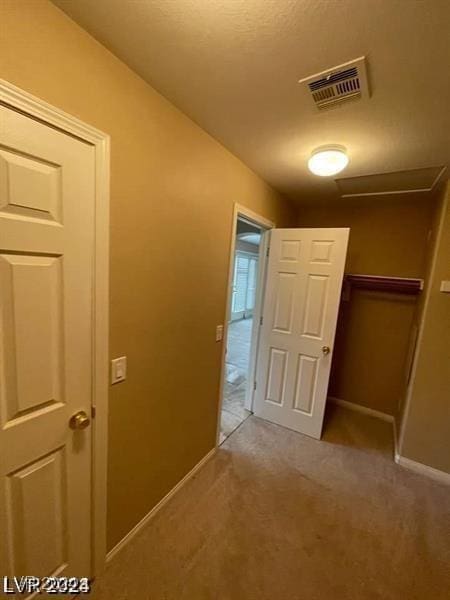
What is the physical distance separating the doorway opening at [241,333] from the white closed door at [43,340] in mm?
1203

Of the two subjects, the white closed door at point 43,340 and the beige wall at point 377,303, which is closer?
the white closed door at point 43,340

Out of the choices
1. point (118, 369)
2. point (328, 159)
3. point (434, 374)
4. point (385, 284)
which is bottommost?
point (434, 374)

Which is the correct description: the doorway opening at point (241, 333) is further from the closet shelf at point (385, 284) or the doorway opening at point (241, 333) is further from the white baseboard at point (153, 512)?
the closet shelf at point (385, 284)

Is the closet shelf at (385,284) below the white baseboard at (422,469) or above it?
above

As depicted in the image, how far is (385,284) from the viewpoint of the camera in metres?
2.82

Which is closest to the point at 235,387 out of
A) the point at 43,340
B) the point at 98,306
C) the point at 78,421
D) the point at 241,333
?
the point at 78,421

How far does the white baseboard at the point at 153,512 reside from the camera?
55.1 inches

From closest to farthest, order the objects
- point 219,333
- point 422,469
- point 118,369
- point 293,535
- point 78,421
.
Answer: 1. point 78,421
2. point 118,369
3. point 293,535
4. point 219,333
5. point 422,469

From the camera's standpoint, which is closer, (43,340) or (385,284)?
(43,340)

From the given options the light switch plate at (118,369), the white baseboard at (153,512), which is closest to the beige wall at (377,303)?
the white baseboard at (153,512)

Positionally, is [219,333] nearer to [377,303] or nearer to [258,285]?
[258,285]

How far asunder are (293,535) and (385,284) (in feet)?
7.99

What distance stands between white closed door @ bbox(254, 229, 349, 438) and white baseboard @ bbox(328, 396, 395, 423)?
917 mm

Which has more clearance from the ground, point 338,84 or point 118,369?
point 338,84
